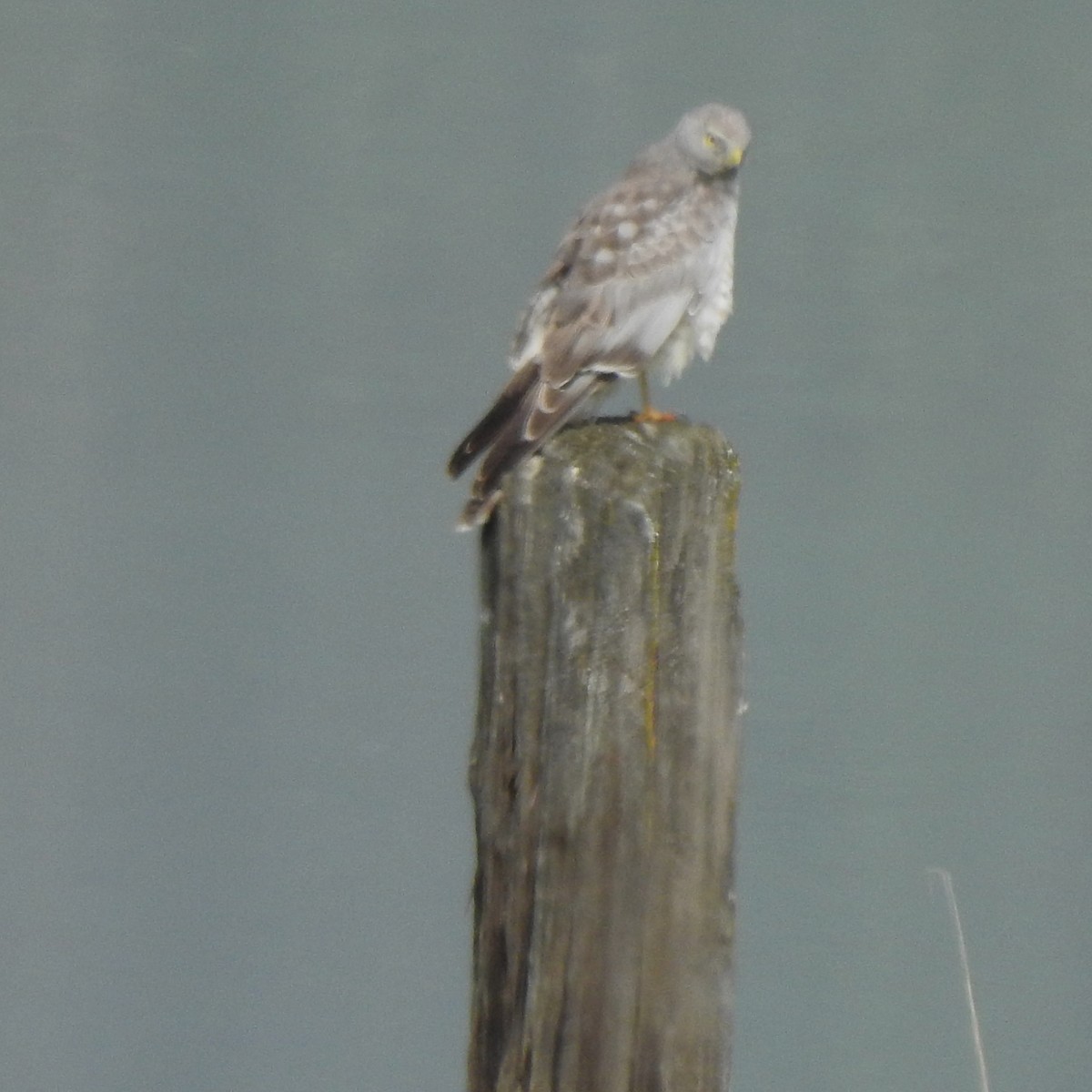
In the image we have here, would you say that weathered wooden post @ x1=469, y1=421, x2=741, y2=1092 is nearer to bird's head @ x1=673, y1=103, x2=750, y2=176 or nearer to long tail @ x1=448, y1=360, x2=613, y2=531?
long tail @ x1=448, y1=360, x2=613, y2=531

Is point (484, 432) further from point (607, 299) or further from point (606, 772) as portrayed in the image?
point (606, 772)

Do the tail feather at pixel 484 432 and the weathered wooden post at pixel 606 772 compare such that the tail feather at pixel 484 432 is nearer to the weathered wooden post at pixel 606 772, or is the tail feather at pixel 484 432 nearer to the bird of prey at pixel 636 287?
the bird of prey at pixel 636 287

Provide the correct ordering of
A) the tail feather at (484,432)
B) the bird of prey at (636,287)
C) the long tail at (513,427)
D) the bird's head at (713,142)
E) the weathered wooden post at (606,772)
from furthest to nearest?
the bird's head at (713,142), the bird of prey at (636,287), the tail feather at (484,432), the long tail at (513,427), the weathered wooden post at (606,772)

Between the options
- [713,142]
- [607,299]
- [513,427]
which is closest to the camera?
[513,427]

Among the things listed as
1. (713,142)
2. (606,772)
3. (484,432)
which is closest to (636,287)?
(713,142)

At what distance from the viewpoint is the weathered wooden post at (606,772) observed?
212 cm

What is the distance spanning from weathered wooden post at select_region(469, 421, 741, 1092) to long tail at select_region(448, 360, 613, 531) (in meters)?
0.17

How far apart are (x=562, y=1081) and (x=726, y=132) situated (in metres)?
2.55

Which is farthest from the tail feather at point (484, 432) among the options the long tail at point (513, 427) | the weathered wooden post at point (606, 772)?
the weathered wooden post at point (606, 772)

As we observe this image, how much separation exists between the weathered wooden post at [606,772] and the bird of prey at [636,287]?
24.6 inches

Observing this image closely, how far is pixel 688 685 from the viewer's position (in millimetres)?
2156

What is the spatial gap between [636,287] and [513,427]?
87 cm

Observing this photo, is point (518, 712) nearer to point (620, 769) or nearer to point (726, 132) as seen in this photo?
point (620, 769)

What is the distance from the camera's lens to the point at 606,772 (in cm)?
212
